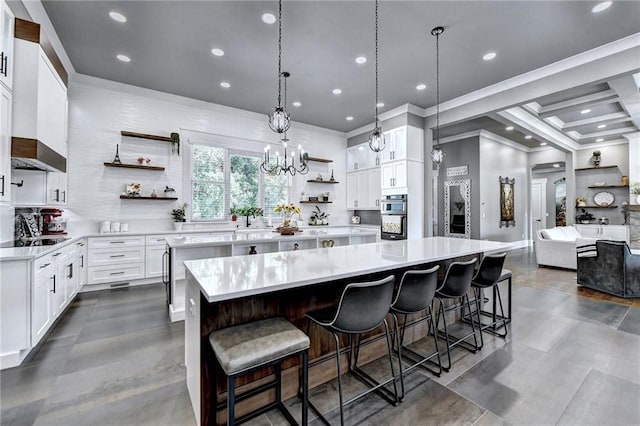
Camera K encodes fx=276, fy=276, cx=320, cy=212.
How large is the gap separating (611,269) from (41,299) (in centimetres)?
723

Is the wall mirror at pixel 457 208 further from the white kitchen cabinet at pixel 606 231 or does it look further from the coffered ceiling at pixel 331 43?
the white kitchen cabinet at pixel 606 231

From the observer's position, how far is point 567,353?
2512 mm

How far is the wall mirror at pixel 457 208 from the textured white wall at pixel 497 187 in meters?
0.37

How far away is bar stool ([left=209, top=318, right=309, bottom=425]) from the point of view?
1.31 m

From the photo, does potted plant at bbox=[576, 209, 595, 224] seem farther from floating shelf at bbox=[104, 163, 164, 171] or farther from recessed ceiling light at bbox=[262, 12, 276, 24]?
floating shelf at bbox=[104, 163, 164, 171]

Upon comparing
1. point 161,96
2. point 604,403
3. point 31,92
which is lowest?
point 604,403

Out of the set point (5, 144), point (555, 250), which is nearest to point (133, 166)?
point (5, 144)

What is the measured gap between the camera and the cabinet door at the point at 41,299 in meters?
2.40

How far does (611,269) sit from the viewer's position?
422 centimetres

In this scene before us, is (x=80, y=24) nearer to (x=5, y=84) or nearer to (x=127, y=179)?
(x=5, y=84)

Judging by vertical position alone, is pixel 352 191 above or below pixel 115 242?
above

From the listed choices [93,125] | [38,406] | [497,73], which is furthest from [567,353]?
[93,125]

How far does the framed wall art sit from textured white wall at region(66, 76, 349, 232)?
25.5ft

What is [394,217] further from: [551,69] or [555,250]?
[555,250]
